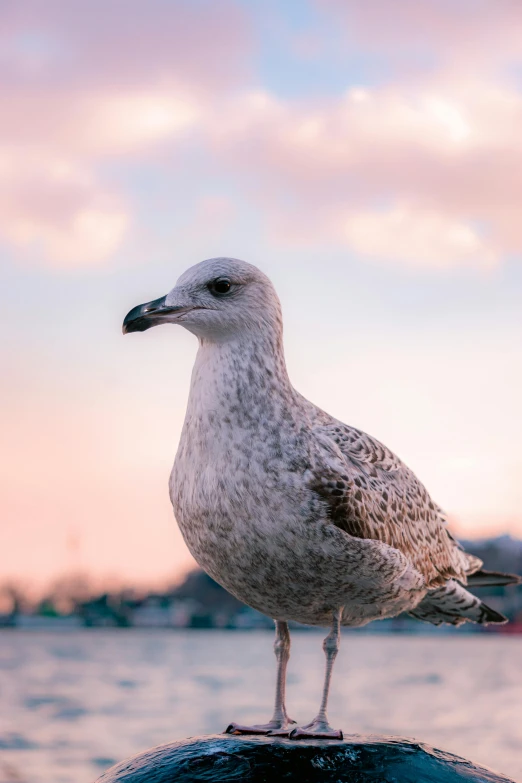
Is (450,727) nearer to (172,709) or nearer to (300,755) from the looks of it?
(172,709)

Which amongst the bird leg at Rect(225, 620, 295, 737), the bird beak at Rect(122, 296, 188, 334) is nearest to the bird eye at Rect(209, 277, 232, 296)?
the bird beak at Rect(122, 296, 188, 334)

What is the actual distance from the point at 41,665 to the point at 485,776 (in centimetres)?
8947

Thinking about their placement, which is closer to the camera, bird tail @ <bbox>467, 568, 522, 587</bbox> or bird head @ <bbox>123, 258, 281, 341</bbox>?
bird head @ <bbox>123, 258, 281, 341</bbox>

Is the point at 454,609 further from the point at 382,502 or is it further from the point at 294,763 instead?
the point at 294,763

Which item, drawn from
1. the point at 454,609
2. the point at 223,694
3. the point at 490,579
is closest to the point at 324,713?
the point at 454,609

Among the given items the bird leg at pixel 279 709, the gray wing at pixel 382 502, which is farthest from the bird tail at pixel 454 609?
the bird leg at pixel 279 709

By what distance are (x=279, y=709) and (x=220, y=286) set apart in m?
2.71

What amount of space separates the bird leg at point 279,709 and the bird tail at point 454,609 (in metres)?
1.37

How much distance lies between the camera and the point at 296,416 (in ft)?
22.2

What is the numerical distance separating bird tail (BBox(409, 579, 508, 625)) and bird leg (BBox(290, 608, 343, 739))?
1.40m

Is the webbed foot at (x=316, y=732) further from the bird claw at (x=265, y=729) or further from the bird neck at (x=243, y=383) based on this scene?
the bird neck at (x=243, y=383)

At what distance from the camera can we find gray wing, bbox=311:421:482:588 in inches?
264

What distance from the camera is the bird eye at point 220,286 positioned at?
6.68 meters

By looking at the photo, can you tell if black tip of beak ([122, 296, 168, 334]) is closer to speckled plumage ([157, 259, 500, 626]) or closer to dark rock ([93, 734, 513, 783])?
speckled plumage ([157, 259, 500, 626])
